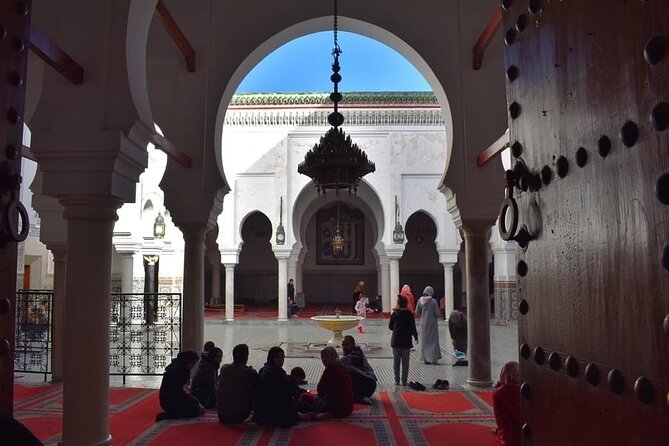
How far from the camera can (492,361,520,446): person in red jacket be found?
3443mm

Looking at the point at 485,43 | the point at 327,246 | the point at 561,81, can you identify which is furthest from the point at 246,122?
the point at 561,81

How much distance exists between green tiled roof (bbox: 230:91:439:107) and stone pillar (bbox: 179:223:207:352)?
32.1 ft

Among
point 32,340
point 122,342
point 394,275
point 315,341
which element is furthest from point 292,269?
point 32,340

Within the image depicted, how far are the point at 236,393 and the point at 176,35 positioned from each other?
3146 mm

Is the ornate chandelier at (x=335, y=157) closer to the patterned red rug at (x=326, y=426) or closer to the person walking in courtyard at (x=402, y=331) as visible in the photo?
the person walking in courtyard at (x=402, y=331)

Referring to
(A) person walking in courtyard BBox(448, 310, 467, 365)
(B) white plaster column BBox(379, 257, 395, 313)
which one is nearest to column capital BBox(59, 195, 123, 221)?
(A) person walking in courtyard BBox(448, 310, 467, 365)

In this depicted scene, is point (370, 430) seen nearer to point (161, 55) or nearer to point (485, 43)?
point (485, 43)

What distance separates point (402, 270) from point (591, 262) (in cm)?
2023

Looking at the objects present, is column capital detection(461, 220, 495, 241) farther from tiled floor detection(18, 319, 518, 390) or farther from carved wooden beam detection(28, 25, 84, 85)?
carved wooden beam detection(28, 25, 84, 85)

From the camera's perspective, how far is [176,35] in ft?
16.1

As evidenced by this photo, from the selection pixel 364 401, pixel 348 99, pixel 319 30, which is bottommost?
pixel 364 401

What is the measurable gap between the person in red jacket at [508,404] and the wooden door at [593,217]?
238 centimetres

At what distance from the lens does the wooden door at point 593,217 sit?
76cm

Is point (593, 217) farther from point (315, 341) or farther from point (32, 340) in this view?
point (315, 341)
